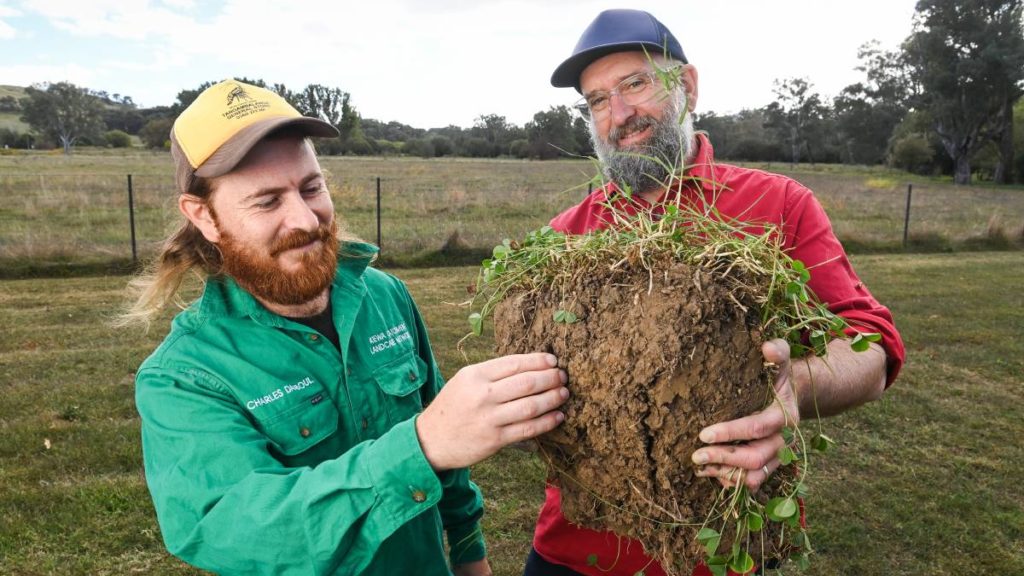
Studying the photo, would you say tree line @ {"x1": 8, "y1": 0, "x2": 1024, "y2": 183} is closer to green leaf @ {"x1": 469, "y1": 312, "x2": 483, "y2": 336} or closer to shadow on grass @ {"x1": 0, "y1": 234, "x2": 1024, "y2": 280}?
shadow on grass @ {"x1": 0, "y1": 234, "x2": 1024, "y2": 280}

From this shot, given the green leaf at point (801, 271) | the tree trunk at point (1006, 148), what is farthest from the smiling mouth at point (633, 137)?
the tree trunk at point (1006, 148)

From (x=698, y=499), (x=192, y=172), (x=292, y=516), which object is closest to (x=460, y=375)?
(x=292, y=516)

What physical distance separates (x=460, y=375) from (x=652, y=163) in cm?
147

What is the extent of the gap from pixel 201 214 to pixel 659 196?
5.23 ft

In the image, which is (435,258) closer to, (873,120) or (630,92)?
(630,92)

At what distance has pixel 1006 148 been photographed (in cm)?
4531

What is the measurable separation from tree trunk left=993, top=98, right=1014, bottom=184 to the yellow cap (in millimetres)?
54527

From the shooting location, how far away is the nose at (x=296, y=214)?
1982 millimetres

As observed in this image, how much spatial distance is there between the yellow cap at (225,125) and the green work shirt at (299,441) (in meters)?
0.37

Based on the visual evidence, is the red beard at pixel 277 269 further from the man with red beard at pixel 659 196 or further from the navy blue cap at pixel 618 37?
the navy blue cap at pixel 618 37

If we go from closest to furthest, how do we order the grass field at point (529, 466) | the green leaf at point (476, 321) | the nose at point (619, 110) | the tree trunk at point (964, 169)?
the green leaf at point (476, 321)
the nose at point (619, 110)
the grass field at point (529, 466)
the tree trunk at point (964, 169)

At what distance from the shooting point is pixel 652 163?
2529 millimetres

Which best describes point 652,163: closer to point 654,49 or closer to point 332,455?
point 654,49

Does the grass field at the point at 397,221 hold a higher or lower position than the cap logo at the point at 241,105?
lower
